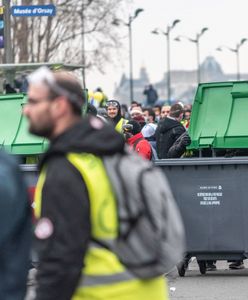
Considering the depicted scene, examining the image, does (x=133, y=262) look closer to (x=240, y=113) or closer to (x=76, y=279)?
(x=76, y=279)

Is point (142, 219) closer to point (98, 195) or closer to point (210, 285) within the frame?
point (98, 195)

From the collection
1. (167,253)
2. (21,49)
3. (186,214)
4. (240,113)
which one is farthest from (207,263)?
(21,49)

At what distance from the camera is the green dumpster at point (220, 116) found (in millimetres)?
15859

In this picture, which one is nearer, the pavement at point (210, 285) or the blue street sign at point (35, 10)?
the pavement at point (210, 285)

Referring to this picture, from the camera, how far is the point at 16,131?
16.8m

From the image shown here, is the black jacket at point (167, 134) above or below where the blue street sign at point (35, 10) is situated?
below

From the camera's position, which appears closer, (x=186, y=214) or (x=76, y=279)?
(x=76, y=279)

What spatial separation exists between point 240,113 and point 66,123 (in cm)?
1124

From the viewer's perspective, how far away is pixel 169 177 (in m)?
13.7

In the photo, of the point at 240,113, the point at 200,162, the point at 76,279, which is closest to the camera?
the point at 76,279

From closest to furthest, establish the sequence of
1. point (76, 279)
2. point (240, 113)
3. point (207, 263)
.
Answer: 1. point (76, 279)
2. point (207, 263)
3. point (240, 113)

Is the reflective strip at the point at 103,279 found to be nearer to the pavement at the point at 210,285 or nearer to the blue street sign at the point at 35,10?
the pavement at the point at 210,285

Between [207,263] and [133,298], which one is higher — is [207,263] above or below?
below

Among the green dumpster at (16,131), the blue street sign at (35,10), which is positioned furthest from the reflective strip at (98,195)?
the blue street sign at (35,10)
